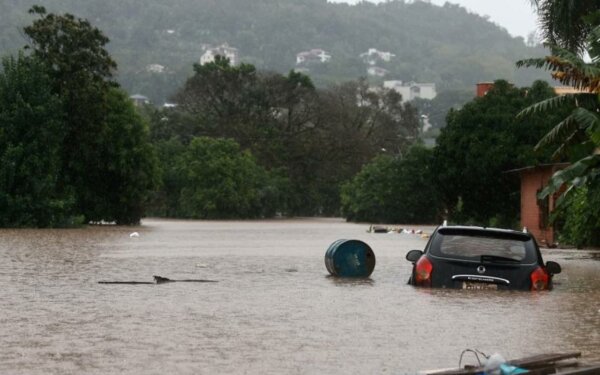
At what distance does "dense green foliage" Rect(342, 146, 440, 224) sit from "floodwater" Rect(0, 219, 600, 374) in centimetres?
7981

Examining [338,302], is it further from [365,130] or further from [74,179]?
[365,130]

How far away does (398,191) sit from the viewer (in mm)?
109875

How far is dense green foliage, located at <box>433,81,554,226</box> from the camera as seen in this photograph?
66.4 metres

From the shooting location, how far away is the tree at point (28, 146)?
63.2 m

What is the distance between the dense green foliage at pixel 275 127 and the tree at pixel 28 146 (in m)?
56.8

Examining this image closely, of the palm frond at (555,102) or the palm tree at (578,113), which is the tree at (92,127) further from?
the palm tree at (578,113)

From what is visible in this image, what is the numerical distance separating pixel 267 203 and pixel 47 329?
108719 mm

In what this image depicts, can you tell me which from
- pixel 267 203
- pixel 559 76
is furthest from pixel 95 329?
pixel 267 203

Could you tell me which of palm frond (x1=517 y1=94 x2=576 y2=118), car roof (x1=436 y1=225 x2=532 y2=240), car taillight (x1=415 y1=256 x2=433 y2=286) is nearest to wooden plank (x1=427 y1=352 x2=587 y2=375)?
car roof (x1=436 y1=225 x2=532 y2=240)

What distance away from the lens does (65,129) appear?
67.8m

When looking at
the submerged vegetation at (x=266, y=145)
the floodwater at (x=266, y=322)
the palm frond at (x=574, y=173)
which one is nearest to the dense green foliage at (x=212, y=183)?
the submerged vegetation at (x=266, y=145)

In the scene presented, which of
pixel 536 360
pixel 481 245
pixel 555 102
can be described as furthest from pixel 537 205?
pixel 536 360

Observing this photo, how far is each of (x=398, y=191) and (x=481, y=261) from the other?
292 feet

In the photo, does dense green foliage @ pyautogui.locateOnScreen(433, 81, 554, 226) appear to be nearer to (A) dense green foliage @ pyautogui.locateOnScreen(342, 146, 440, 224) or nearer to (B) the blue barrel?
(A) dense green foliage @ pyautogui.locateOnScreen(342, 146, 440, 224)
